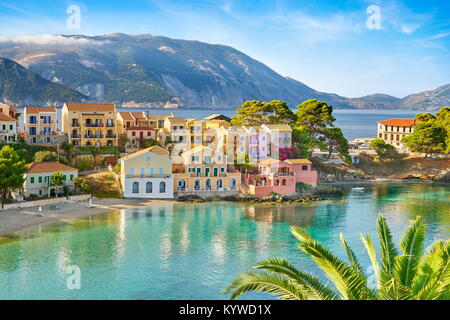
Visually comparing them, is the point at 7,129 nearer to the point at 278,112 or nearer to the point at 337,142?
the point at 278,112

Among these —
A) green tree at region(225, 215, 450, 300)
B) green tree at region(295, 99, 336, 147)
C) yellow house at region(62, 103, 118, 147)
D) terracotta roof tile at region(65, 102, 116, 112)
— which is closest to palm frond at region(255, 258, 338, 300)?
green tree at region(225, 215, 450, 300)

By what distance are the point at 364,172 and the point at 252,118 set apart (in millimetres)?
16808

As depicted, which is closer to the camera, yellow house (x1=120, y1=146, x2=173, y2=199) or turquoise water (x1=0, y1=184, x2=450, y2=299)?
turquoise water (x1=0, y1=184, x2=450, y2=299)

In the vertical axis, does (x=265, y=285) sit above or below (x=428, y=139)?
below

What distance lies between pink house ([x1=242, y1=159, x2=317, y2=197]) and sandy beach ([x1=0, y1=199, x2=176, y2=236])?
859 centimetres

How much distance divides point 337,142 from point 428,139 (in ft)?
39.6

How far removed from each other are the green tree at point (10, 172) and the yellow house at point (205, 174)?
1323 centimetres

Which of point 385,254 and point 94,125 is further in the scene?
point 94,125

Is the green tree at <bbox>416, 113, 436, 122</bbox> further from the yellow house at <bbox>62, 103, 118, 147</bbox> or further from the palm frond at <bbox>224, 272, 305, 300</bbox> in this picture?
the palm frond at <bbox>224, 272, 305, 300</bbox>

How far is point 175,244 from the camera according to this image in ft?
92.5

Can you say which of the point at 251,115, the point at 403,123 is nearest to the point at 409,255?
the point at 251,115

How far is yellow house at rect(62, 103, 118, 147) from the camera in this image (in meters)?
49.9
